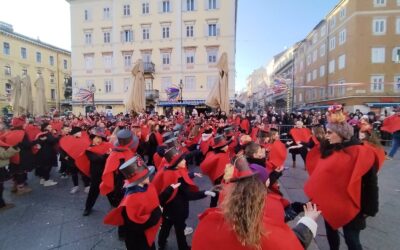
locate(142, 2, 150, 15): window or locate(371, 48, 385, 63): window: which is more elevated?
locate(142, 2, 150, 15): window

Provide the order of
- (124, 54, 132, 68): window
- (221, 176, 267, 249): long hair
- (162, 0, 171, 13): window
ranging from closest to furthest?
(221, 176, 267, 249): long hair < (162, 0, 171, 13): window < (124, 54, 132, 68): window

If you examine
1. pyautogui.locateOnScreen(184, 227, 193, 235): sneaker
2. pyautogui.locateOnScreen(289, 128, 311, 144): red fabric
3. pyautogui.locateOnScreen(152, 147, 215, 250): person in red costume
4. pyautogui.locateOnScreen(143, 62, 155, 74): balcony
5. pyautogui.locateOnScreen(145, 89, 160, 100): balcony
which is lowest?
pyautogui.locateOnScreen(184, 227, 193, 235): sneaker

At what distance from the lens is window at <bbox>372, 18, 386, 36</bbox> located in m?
33.0

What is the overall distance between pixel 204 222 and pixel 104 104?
3733 centimetres

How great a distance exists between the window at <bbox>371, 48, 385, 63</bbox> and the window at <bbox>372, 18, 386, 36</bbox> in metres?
2.10

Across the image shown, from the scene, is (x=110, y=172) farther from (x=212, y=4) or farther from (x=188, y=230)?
(x=212, y=4)

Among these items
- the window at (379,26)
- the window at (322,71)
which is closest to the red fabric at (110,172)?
the window at (379,26)

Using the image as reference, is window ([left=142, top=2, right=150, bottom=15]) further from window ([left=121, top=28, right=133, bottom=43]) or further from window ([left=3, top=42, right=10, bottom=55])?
window ([left=3, top=42, right=10, bottom=55])

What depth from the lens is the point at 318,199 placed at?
3.01 meters

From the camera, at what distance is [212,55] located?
33625mm

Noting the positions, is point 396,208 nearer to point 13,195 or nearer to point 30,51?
point 13,195

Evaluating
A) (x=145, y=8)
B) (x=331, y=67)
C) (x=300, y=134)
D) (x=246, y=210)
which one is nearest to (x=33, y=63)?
(x=145, y=8)

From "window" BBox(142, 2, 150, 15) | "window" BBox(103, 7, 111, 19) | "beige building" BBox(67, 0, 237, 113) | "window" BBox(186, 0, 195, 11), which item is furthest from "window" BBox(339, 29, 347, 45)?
"window" BBox(103, 7, 111, 19)

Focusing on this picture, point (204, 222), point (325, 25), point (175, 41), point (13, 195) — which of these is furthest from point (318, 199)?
point (325, 25)
